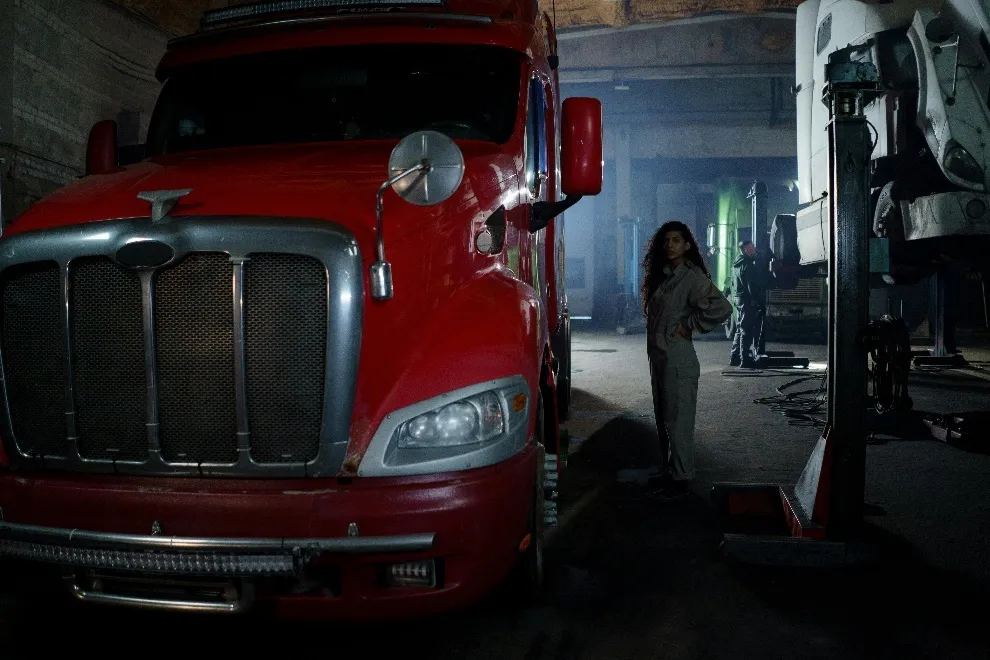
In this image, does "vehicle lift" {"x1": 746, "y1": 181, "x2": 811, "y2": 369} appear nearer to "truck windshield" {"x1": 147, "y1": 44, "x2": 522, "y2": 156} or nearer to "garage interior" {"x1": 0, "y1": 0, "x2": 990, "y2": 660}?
"garage interior" {"x1": 0, "y1": 0, "x2": 990, "y2": 660}

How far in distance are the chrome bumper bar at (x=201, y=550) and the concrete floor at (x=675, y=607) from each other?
0.46 meters

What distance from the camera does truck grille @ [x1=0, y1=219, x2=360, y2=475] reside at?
266 cm

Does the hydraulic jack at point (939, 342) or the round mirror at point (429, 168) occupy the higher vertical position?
the round mirror at point (429, 168)

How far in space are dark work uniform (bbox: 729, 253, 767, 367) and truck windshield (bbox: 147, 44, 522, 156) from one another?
1035cm

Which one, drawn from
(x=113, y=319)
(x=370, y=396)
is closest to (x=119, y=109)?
(x=113, y=319)

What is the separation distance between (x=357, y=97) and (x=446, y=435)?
1.97m

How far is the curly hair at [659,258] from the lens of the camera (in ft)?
18.2

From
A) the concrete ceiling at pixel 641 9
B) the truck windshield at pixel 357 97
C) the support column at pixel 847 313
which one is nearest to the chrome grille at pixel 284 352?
the truck windshield at pixel 357 97

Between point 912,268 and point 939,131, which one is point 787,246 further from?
point 939,131

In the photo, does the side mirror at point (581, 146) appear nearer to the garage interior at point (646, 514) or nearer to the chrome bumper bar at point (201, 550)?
the garage interior at point (646, 514)

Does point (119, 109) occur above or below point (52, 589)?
above

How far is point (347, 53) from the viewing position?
13.2 feet

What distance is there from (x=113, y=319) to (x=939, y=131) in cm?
794

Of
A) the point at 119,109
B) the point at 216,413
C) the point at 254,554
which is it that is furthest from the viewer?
the point at 119,109
